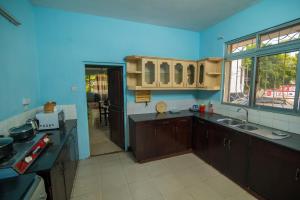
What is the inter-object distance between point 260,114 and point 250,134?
25.3 inches

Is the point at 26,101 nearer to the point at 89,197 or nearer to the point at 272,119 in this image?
the point at 89,197

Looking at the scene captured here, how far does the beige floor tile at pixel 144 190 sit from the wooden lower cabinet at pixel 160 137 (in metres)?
0.58

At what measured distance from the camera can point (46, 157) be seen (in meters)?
1.33

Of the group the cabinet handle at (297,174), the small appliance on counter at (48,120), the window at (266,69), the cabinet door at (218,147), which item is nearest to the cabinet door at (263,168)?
the cabinet handle at (297,174)

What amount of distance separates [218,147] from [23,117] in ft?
9.70

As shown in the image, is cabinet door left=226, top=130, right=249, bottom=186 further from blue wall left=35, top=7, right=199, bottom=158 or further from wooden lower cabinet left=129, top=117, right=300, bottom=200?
blue wall left=35, top=7, right=199, bottom=158

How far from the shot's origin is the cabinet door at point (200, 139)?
9.13 feet

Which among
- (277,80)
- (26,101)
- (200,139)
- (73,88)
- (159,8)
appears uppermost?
(159,8)

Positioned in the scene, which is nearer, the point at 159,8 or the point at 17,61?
the point at 17,61

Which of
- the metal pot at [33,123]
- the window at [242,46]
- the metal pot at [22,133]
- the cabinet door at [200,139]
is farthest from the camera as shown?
the cabinet door at [200,139]

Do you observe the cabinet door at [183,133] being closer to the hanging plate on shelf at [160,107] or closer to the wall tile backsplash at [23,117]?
the hanging plate on shelf at [160,107]

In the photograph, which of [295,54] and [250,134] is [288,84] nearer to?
[295,54]

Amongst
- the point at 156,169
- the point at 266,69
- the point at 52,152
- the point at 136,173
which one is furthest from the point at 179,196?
the point at 266,69

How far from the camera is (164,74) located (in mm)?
3090
